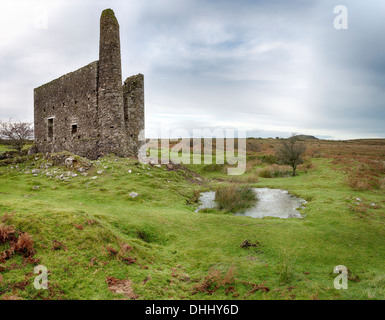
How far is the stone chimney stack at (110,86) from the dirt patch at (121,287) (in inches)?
579

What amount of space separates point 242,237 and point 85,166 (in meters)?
11.3

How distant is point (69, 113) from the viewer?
2089cm

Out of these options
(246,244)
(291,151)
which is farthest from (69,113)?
(291,151)

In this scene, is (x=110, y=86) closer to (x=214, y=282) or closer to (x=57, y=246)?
(x=57, y=246)

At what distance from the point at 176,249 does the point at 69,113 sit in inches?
726

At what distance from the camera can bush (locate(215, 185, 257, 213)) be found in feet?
39.9

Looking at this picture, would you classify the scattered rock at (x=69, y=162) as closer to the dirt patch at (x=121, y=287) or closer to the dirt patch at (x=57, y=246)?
the dirt patch at (x=57, y=246)

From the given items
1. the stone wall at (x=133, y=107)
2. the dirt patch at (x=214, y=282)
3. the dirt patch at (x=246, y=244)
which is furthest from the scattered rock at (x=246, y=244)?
the stone wall at (x=133, y=107)

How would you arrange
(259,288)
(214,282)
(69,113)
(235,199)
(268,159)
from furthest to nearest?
(268,159) < (69,113) < (235,199) < (214,282) < (259,288)

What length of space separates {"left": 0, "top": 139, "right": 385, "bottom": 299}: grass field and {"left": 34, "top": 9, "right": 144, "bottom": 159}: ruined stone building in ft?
21.5

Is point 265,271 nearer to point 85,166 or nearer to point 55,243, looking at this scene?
point 55,243

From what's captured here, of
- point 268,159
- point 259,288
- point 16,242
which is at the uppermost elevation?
point 268,159

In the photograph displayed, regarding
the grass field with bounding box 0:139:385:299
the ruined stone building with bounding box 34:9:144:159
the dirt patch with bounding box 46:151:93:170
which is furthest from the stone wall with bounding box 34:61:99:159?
the grass field with bounding box 0:139:385:299
